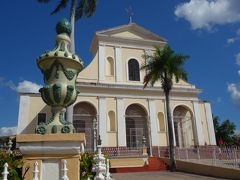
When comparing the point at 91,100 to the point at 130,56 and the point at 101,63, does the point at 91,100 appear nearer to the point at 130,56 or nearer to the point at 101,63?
the point at 101,63

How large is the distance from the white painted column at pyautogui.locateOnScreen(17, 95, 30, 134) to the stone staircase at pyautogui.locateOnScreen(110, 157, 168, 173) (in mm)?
7233

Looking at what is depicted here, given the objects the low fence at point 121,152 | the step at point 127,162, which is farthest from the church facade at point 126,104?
the step at point 127,162

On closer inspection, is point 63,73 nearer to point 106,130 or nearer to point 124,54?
point 106,130

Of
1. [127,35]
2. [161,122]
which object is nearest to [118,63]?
[127,35]

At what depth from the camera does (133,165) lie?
17.0 metres

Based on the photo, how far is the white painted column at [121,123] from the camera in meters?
20.1

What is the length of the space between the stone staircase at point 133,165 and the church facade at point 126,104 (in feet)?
9.26

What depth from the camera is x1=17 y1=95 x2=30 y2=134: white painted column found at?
1880 cm

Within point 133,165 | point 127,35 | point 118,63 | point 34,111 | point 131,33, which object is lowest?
point 133,165

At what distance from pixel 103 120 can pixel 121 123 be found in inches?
59.2

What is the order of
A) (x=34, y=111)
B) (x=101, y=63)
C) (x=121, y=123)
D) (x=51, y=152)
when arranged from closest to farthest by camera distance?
1. (x=51, y=152)
2. (x=34, y=111)
3. (x=121, y=123)
4. (x=101, y=63)

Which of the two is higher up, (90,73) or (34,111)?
(90,73)

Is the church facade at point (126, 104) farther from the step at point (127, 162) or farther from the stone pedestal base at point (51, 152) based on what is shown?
the stone pedestal base at point (51, 152)

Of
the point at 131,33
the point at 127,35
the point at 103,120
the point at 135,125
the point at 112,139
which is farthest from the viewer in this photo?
the point at 131,33
